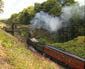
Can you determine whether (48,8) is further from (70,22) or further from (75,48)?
(75,48)

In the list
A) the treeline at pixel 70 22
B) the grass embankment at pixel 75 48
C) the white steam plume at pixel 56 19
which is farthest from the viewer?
the white steam plume at pixel 56 19

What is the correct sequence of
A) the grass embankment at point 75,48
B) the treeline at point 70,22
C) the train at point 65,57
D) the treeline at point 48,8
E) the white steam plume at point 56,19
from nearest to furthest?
1. the train at point 65,57
2. the grass embankment at point 75,48
3. the treeline at point 70,22
4. the white steam plume at point 56,19
5. the treeline at point 48,8

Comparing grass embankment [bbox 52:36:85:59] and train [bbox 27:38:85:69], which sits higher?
grass embankment [bbox 52:36:85:59]

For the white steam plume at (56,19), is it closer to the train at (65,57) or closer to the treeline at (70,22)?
the treeline at (70,22)

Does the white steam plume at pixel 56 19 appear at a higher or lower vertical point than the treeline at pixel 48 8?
lower

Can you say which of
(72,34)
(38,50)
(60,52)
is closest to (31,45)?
(38,50)

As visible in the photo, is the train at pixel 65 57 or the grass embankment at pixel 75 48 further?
the grass embankment at pixel 75 48

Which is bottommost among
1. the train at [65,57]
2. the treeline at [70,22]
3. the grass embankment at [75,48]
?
the train at [65,57]

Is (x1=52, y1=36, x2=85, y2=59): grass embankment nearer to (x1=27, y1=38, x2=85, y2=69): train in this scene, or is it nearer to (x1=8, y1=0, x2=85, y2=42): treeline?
(x1=27, y1=38, x2=85, y2=69): train

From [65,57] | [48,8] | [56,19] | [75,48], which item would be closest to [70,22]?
[56,19]

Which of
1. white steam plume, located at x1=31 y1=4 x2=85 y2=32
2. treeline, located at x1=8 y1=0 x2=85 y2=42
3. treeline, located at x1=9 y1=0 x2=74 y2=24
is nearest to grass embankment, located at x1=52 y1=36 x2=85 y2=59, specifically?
treeline, located at x1=8 y1=0 x2=85 y2=42

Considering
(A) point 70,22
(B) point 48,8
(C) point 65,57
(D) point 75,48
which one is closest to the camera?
(C) point 65,57

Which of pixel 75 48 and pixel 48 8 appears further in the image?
pixel 48 8

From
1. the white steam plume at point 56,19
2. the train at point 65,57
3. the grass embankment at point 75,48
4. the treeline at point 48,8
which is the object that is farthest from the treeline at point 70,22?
the train at point 65,57
